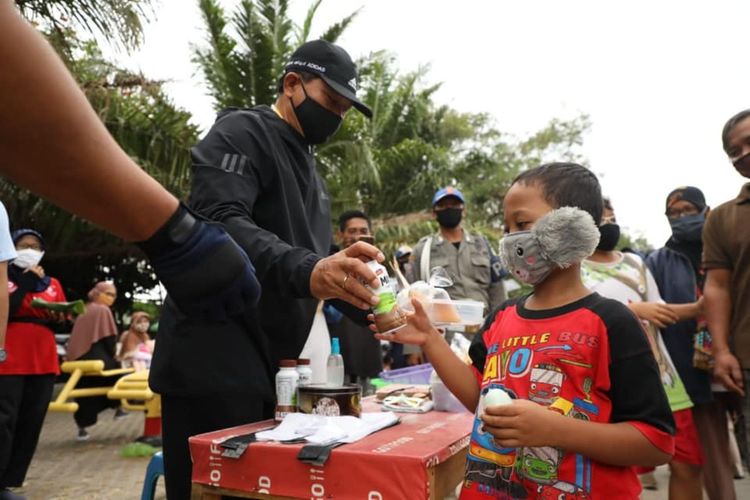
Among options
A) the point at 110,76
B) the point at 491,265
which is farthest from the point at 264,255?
the point at 110,76

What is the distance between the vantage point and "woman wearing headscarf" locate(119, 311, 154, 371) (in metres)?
9.70

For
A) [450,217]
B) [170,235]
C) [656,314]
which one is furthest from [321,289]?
[450,217]

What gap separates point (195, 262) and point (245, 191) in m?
1.30

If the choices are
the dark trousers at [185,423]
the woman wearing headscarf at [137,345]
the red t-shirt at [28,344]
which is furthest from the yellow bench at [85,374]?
the dark trousers at [185,423]

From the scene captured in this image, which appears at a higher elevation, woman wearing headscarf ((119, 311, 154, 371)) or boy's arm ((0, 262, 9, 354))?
boy's arm ((0, 262, 9, 354))

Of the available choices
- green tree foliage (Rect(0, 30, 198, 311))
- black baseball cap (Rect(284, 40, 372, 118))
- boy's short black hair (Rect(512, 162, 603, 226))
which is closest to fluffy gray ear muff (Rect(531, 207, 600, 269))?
boy's short black hair (Rect(512, 162, 603, 226))

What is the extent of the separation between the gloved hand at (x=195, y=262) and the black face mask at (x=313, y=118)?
1.71 metres

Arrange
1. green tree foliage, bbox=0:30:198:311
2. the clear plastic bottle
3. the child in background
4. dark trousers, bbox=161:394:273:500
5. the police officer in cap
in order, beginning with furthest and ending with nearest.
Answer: green tree foliage, bbox=0:30:198:311, the police officer in cap, the child in background, the clear plastic bottle, dark trousers, bbox=161:394:273:500

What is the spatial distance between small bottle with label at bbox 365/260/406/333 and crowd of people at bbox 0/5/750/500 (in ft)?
0.09

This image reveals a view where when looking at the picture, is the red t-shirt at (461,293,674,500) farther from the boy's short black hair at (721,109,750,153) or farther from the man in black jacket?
the boy's short black hair at (721,109,750,153)

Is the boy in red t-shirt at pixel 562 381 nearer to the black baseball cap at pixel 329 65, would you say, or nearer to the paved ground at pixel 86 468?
the black baseball cap at pixel 329 65

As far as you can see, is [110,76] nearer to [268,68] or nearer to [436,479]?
[268,68]

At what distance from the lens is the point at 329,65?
8.75 ft

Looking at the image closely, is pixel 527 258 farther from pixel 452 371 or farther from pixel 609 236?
pixel 609 236
